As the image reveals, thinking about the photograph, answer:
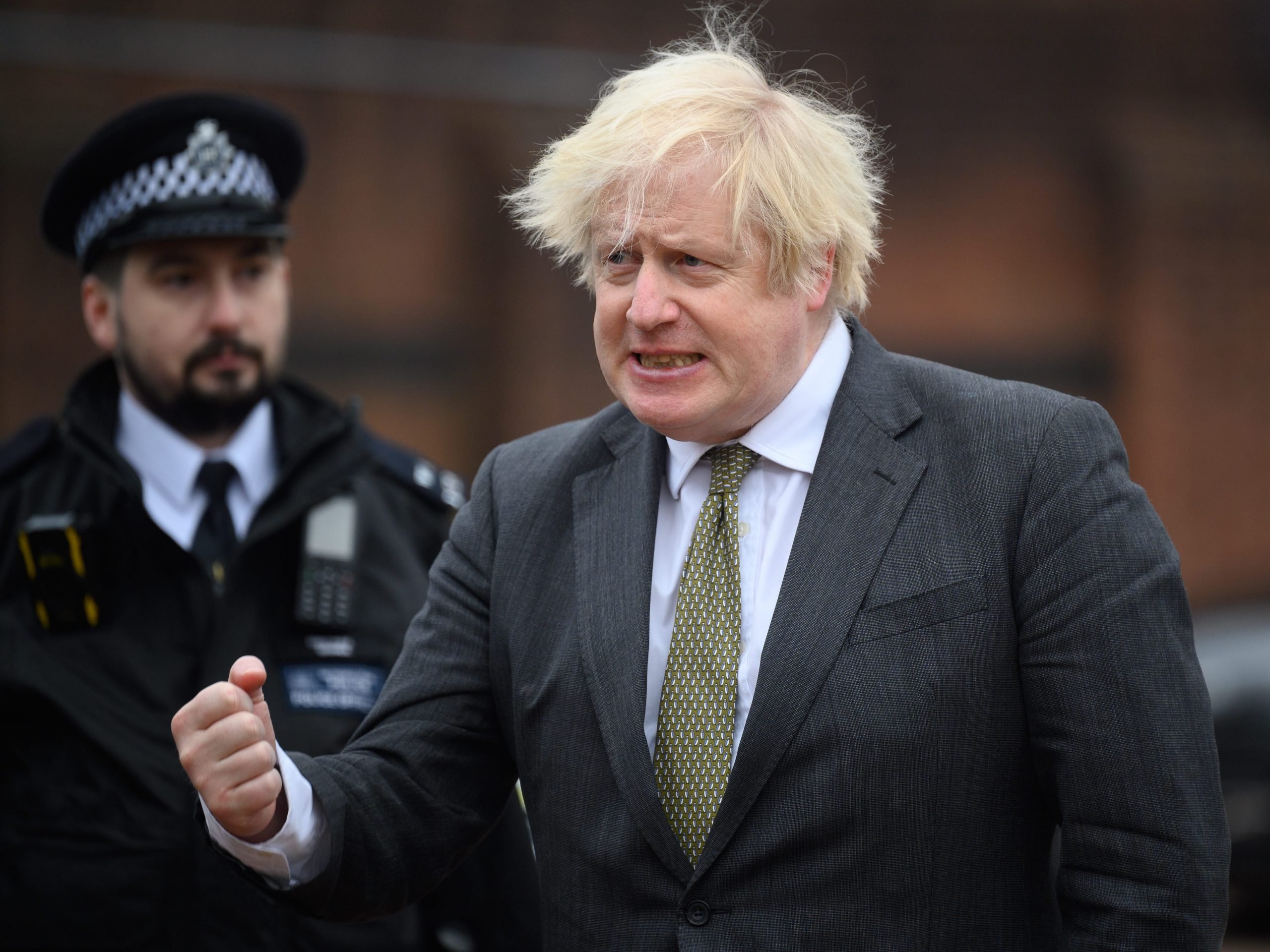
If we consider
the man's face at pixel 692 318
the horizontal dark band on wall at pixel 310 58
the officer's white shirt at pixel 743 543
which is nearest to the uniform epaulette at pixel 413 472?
the officer's white shirt at pixel 743 543

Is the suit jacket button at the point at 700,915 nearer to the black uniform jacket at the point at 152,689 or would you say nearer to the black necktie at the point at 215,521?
the black uniform jacket at the point at 152,689

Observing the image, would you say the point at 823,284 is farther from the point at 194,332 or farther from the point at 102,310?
the point at 102,310

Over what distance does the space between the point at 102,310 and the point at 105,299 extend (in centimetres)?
3

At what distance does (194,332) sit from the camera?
136 inches

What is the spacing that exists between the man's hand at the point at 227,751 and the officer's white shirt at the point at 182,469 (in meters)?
1.40

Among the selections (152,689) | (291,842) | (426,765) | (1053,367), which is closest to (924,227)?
(1053,367)

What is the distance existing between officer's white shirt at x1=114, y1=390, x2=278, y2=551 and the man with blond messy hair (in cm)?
118

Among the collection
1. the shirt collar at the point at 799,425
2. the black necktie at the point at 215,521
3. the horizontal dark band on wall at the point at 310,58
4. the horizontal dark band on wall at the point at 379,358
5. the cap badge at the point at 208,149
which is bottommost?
the horizontal dark band on wall at the point at 379,358

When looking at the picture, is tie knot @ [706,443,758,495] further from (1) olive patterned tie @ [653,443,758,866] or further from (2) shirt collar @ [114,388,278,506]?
(2) shirt collar @ [114,388,278,506]

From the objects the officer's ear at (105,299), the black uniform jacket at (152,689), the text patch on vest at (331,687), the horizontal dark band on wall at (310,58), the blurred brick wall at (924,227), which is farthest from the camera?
the blurred brick wall at (924,227)

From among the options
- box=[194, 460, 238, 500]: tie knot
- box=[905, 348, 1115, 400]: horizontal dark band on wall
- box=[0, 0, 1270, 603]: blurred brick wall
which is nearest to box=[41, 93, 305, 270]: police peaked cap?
box=[194, 460, 238, 500]: tie knot

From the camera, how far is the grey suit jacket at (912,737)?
2033 millimetres

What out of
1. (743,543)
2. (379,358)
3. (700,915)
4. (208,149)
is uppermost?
(208,149)

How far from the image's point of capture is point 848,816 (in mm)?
2068
